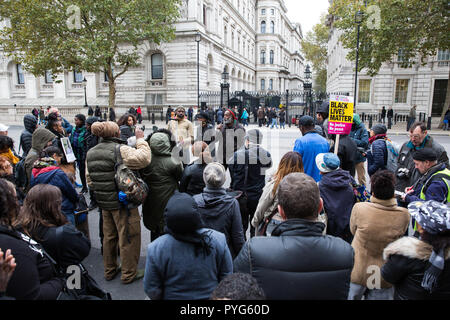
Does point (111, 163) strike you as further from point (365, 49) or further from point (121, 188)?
point (365, 49)

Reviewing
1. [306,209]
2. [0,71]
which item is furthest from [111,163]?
[0,71]

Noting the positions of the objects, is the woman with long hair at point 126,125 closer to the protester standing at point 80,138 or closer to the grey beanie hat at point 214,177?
the protester standing at point 80,138

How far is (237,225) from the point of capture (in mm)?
3139

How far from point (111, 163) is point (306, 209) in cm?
266

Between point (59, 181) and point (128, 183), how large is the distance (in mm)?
812

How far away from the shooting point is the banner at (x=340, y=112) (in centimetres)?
546

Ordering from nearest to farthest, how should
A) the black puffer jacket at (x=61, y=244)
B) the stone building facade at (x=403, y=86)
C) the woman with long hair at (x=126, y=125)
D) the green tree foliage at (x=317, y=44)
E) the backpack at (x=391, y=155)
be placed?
the black puffer jacket at (x=61, y=244)
the backpack at (x=391, y=155)
the woman with long hair at (x=126, y=125)
the stone building facade at (x=403, y=86)
the green tree foliage at (x=317, y=44)

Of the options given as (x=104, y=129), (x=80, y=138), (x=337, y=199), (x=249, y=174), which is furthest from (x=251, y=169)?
(x=80, y=138)

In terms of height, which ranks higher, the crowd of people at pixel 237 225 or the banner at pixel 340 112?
the banner at pixel 340 112

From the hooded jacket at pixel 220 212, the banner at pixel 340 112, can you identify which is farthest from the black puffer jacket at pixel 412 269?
the banner at pixel 340 112

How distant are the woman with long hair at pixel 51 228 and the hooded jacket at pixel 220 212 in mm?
1108
